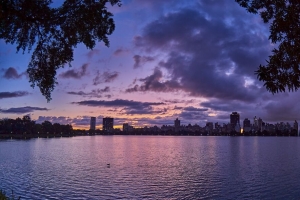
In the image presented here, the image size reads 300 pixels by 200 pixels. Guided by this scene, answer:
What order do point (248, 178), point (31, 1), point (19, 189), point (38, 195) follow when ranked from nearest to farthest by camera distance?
point (31, 1)
point (38, 195)
point (19, 189)
point (248, 178)

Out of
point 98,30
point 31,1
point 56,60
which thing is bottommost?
point 56,60

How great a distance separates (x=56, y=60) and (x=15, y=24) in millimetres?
2698

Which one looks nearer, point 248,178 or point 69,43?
point 69,43

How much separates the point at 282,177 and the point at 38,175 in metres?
53.0

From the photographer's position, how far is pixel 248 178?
222 ft

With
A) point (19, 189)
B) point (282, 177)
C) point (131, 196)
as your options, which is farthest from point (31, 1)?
point (282, 177)

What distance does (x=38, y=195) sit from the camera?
48938 millimetres

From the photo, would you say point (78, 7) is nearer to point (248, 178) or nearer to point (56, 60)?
point (56, 60)

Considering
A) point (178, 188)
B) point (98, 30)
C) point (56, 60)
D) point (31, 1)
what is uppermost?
point (31, 1)

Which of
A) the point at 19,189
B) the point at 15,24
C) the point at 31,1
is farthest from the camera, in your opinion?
Result: the point at 19,189

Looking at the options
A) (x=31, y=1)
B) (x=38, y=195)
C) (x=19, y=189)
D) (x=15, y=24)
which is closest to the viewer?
(x=31, y=1)

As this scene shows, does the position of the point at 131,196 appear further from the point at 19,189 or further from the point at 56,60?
the point at 56,60

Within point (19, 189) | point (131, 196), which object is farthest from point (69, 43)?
point (19, 189)

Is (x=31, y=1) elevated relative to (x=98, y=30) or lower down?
elevated
